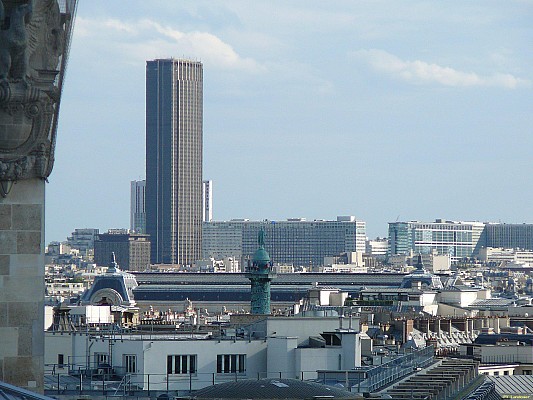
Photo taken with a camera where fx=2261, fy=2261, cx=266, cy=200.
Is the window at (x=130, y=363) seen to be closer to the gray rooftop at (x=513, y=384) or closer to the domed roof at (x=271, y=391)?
the domed roof at (x=271, y=391)

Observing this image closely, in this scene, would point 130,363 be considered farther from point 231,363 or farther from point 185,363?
point 231,363

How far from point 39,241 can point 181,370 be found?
25.4 meters

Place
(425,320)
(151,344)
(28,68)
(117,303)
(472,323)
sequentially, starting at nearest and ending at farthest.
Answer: (28,68), (151,344), (425,320), (472,323), (117,303)

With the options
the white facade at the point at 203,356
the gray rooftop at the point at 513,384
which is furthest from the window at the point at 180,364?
the gray rooftop at the point at 513,384

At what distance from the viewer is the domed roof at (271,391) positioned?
24.9 metres

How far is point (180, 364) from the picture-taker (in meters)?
42.6

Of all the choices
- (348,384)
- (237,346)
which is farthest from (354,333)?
(348,384)

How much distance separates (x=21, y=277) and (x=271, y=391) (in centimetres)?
876

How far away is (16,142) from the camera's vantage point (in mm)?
17328

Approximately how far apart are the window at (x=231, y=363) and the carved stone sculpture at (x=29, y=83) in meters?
25.9

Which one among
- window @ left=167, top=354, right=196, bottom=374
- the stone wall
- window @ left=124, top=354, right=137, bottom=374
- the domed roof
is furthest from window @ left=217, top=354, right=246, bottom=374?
the stone wall

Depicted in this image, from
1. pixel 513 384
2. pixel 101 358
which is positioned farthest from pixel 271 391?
pixel 513 384

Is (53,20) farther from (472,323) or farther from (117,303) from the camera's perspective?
(117,303)

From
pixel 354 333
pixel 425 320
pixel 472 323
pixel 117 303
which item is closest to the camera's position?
pixel 354 333
